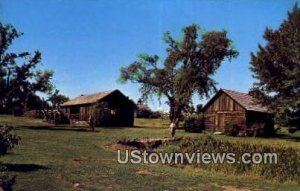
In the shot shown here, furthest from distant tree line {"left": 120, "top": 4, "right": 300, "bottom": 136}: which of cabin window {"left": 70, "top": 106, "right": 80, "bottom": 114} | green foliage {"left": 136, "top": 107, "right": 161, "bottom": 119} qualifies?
green foliage {"left": 136, "top": 107, "right": 161, "bottom": 119}

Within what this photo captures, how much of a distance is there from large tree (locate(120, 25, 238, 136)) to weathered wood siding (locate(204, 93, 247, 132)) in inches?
225

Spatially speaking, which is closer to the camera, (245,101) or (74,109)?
(245,101)

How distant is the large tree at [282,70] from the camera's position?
55125 mm

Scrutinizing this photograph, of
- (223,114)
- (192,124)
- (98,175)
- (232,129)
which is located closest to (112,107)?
(192,124)

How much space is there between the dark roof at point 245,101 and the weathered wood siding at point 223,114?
48 centimetres

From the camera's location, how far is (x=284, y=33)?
6041 cm

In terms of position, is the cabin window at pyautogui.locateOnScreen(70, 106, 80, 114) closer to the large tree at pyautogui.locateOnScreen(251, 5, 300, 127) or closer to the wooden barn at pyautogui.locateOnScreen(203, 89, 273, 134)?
the wooden barn at pyautogui.locateOnScreen(203, 89, 273, 134)

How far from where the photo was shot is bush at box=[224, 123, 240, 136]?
5684cm

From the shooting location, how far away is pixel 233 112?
61.0 meters

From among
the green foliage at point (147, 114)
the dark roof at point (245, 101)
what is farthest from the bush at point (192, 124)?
the green foliage at point (147, 114)

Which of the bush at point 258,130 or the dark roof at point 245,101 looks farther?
the dark roof at point 245,101

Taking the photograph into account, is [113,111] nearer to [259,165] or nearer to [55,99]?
[55,99]

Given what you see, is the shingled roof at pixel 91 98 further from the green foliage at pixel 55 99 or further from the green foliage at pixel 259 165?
the green foliage at pixel 259 165

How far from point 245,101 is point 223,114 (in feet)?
11.3
